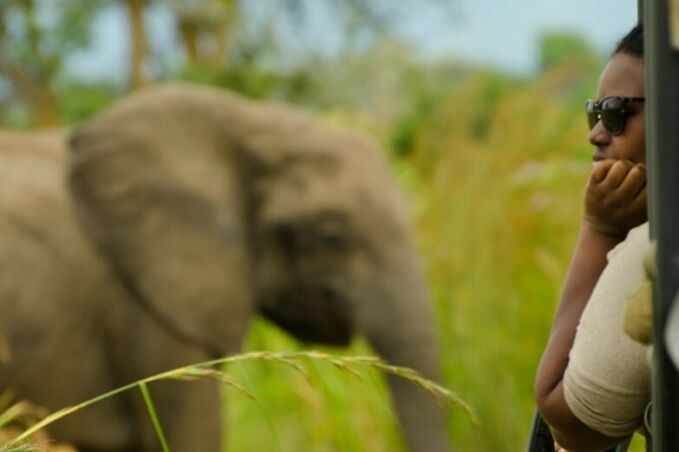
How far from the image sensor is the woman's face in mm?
1252

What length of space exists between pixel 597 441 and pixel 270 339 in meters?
4.88

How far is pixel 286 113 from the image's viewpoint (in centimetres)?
523

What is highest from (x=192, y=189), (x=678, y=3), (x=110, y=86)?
(x=678, y=3)

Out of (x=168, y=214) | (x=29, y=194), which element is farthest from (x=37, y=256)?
(x=168, y=214)

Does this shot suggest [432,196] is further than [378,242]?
Yes

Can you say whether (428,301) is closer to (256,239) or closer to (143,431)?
(256,239)

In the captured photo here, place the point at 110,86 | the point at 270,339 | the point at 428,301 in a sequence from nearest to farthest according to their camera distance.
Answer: the point at 428,301 < the point at 270,339 < the point at 110,86

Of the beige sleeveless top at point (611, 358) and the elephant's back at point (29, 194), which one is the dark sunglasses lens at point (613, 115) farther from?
the elephant's back at point (29, 194)

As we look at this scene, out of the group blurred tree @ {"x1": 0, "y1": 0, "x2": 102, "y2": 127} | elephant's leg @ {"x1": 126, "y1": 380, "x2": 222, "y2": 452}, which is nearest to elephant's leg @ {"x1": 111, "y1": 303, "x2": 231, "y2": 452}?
elephant's leg @ {"x1": 126, "y1": 380, "x2": 222, "y2": 452}

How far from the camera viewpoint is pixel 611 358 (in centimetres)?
117

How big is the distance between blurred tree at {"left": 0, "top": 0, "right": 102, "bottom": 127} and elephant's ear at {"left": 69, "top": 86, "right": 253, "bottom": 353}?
776cm

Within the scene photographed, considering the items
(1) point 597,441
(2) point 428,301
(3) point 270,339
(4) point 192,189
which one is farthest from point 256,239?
(1) point 597,441

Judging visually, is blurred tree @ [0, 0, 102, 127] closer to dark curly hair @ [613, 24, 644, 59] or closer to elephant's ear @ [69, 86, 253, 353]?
elephant's ear @ [69, 86, 253, 353]

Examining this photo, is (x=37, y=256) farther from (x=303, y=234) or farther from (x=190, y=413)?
(x=303, y=234)
